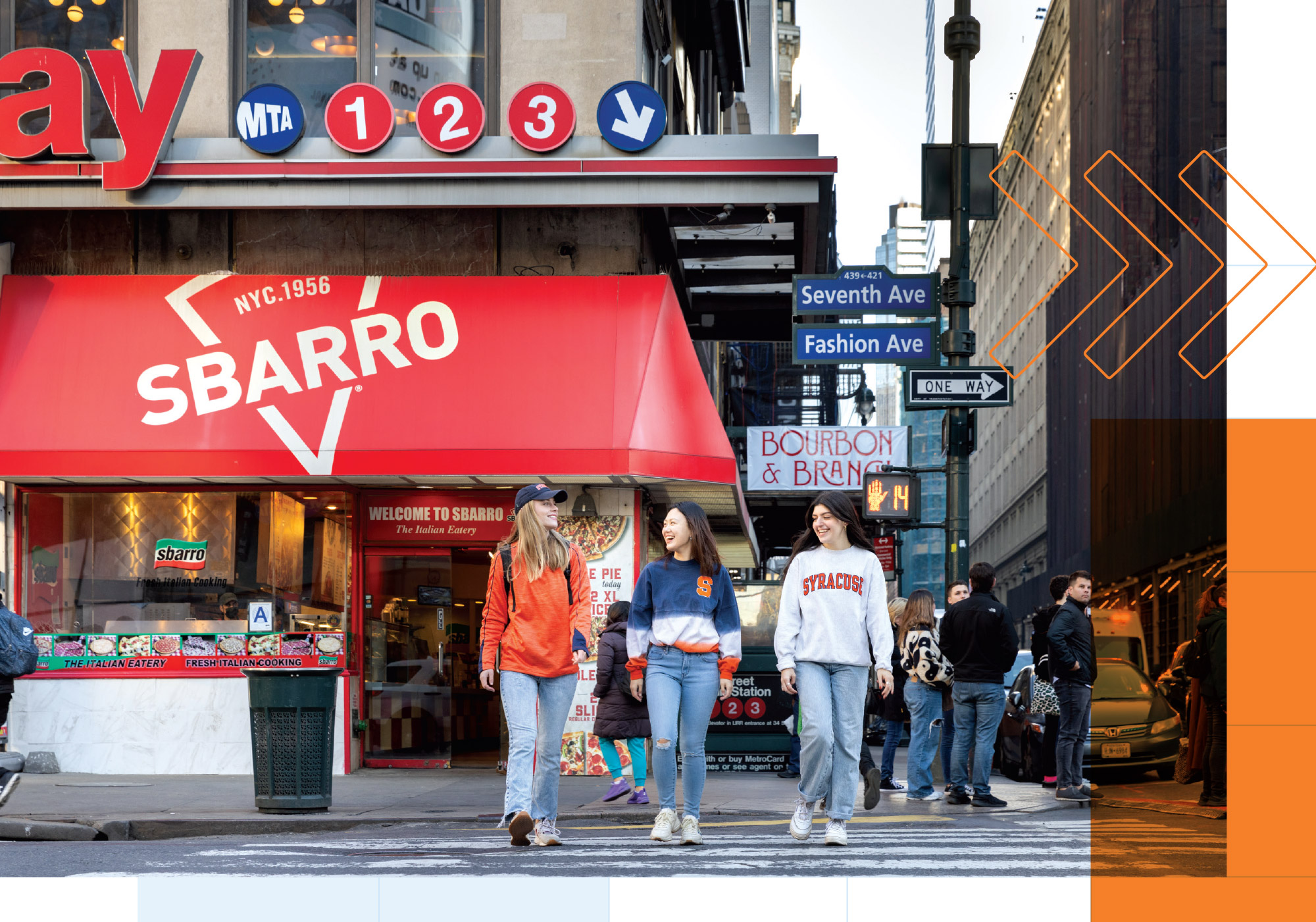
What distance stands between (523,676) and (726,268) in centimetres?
1099

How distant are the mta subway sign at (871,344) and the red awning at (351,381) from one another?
1.28 metres

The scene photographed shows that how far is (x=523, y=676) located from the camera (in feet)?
25.9

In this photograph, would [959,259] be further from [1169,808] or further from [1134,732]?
[1134,732]

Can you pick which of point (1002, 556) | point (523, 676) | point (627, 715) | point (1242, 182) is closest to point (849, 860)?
point (523, 676)

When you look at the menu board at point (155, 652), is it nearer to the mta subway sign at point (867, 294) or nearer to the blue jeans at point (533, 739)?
the mta subway sign at point (867, 294)

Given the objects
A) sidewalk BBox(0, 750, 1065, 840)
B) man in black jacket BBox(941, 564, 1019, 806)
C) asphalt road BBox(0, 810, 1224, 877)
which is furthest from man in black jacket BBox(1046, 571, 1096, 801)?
asphalt road BBox(0, 810, 1224, 877)

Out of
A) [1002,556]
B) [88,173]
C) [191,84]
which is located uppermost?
[191,84]

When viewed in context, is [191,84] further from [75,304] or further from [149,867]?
[149,867]

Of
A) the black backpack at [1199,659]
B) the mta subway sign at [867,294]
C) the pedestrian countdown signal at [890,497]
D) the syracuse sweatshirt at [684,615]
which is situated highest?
the mta subway sign at [867,294]

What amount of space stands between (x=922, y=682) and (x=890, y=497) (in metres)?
3.87

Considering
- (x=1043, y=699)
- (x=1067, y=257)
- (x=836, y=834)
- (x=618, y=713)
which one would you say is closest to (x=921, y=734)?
(x=618, y=713)

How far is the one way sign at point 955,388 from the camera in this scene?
1234 cm

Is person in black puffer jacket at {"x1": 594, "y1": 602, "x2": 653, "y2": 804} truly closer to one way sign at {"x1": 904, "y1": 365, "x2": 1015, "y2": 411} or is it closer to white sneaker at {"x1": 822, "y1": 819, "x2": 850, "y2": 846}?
one way sign at {"x1": 904, "y1": 365, "x2": 1015, "y2": 411}

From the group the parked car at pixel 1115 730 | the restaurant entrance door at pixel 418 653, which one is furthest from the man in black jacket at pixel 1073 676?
the restaurant entrance door at pixel 418 653
